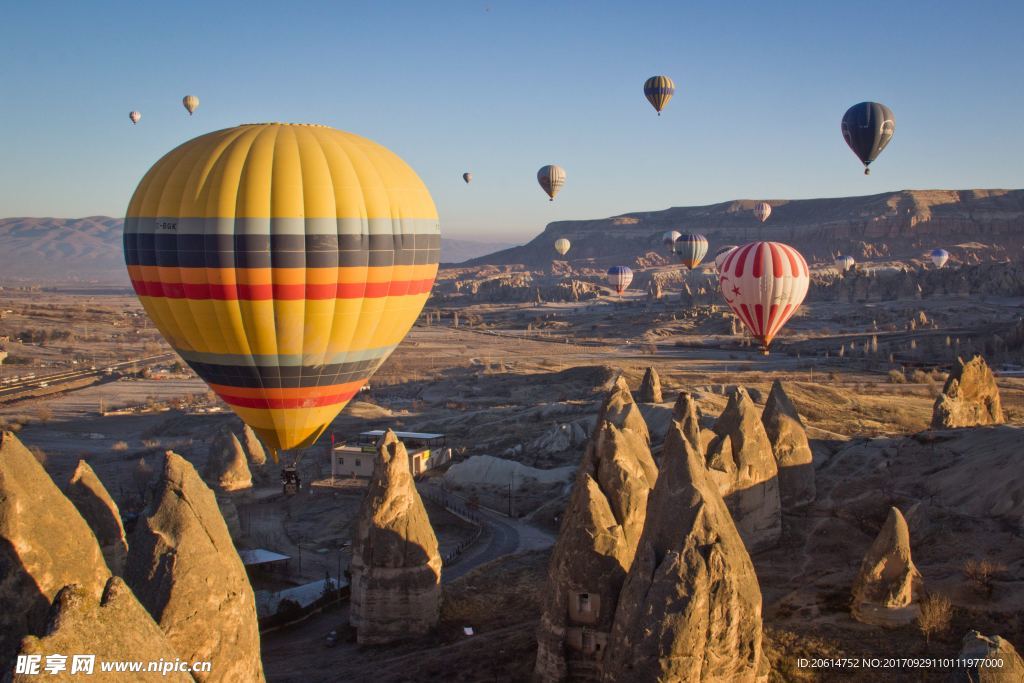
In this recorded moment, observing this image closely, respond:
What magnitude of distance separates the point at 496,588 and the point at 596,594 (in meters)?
7.25

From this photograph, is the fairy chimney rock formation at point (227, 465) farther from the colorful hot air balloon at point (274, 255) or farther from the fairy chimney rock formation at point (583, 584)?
the fairy chimney rock formation at point (583, 584)

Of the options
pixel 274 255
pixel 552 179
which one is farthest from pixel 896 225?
pixel 274 255

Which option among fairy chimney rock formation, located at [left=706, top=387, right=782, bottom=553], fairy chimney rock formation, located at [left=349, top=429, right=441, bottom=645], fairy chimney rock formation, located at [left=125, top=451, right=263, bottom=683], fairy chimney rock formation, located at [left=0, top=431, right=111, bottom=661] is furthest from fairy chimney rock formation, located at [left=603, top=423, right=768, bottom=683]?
fairy chimney rock formation, located at [left=706, top=387, right=782, bottom=553]

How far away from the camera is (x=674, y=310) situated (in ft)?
353

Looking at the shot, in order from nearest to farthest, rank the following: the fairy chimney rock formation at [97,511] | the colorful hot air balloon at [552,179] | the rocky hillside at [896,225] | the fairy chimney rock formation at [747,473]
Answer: the fairy chimney rock formation at [97,511] → the fairy chimney rock formation at [747,473] → the colorful hot air balloon at [552,179] → the rocky hillside at [896,225]

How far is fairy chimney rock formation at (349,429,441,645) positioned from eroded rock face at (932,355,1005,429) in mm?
19564

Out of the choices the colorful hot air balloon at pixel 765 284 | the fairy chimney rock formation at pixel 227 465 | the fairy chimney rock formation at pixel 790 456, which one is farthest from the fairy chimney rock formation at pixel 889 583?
the colorful hot air balloon at pixel 765 284

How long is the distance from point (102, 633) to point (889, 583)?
12.7m

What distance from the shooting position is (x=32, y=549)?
1326 centimetres

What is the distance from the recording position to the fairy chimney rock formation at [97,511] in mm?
19062

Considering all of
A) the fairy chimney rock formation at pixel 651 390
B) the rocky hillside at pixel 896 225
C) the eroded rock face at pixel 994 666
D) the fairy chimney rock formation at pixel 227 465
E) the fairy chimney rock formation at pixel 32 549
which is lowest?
the fairy chimney rock formation at pixel 227 465

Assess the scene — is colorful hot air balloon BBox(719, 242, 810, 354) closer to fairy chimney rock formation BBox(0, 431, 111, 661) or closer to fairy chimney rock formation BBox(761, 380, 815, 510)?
fairy chimney rock formation BBox(761, 380, 815, 510)

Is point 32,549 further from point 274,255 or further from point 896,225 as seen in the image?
point 896,225

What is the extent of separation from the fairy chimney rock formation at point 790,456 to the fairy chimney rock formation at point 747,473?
1535mm
